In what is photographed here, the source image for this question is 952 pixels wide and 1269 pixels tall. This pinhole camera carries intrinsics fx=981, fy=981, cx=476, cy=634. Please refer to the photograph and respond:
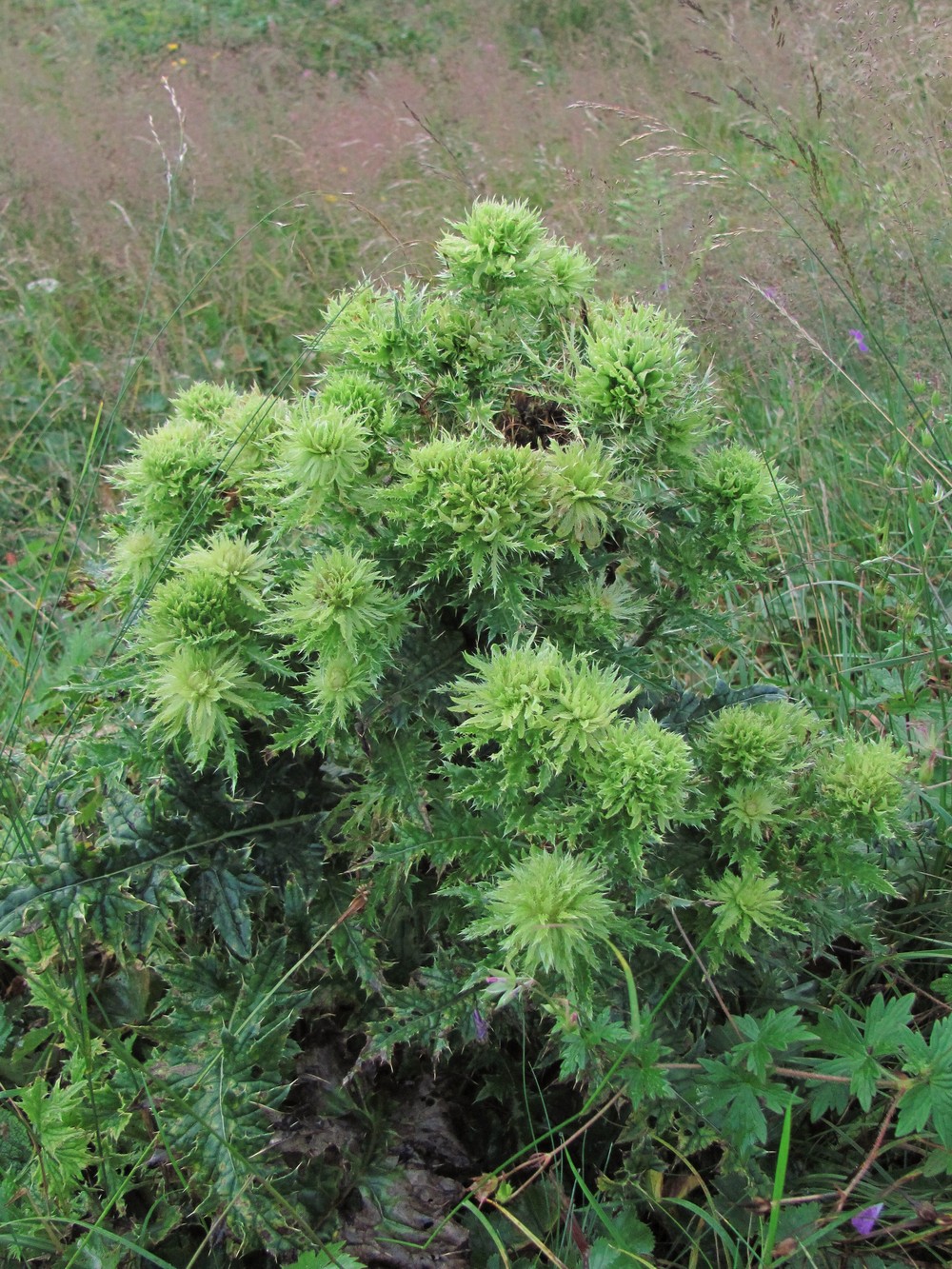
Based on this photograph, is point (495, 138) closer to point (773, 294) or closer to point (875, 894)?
point (773, 294)

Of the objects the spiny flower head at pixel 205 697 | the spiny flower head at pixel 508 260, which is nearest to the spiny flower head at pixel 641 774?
the spiny flower head at pixel 205 697

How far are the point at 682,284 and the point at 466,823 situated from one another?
1873 millimetres

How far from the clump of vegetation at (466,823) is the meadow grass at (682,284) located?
0.14 m

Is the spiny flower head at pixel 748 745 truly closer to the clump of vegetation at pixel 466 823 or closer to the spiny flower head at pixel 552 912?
the clump of vegetation at pixel 466 823

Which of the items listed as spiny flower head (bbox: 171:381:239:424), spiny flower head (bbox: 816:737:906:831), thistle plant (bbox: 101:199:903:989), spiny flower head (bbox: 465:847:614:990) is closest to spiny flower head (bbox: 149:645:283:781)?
thistle plant (bbox: 101:199:903:989)

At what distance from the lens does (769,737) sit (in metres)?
1.50

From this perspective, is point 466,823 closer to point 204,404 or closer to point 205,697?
point 205,697

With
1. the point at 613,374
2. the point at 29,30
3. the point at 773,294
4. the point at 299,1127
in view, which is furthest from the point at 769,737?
the point at 29,30

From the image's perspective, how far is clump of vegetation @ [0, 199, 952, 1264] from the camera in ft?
4.59

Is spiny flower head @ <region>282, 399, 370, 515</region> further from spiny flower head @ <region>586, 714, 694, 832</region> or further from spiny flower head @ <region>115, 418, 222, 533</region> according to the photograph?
spiny flower head @ <region>586, 714, 694, 832</region>

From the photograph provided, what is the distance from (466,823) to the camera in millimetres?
1564

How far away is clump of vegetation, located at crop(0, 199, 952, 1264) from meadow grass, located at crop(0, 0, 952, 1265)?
0.14 metres

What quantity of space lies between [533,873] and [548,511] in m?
0.51

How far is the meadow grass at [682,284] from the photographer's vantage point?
2396mm
